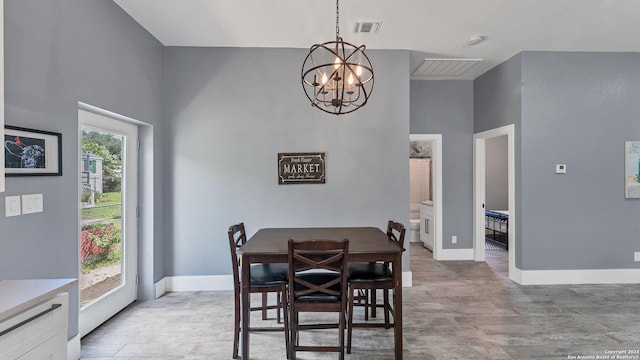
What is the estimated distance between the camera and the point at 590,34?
3.56m

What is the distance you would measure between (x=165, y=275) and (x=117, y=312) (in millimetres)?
693

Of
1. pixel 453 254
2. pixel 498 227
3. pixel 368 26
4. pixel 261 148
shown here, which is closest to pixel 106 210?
pixel 261 148

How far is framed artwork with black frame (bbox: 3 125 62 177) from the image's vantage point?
1848 millimetres

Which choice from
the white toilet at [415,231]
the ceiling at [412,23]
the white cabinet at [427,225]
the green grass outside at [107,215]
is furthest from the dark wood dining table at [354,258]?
the white toilet at [415,231]

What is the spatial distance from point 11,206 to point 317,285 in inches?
75.7

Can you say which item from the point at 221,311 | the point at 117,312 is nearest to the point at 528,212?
the point at 221,311

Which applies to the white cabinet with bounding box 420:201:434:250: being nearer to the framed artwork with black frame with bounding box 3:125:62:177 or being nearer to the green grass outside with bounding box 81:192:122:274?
the green grass outside with bounding box 81:192:122:274

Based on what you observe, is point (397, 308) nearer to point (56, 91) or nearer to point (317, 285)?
point (317, 285)

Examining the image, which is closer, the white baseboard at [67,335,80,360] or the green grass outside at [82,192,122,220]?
the white baseboard at [67,335,80,360]

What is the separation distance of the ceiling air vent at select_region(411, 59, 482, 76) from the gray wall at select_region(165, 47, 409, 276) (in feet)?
2.14

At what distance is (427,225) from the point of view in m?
5.84

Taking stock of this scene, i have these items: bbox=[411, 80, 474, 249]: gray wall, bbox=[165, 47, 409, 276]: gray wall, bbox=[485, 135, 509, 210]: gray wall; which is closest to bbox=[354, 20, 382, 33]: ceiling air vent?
bbox=[165, 47, 409, 276]: gray wall

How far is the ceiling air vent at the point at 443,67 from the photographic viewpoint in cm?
428

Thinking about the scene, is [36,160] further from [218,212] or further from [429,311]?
[429,311]
